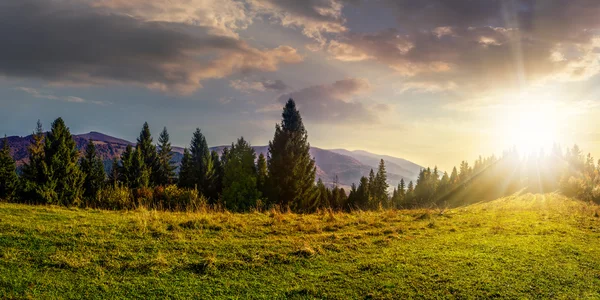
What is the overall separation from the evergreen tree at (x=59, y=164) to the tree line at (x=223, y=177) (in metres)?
0.12

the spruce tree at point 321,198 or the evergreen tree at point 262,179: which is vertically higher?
the evergreen tree at point 262,179

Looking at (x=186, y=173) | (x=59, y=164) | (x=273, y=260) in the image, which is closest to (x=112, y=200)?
(x=273, y=260)

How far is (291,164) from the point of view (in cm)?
3750

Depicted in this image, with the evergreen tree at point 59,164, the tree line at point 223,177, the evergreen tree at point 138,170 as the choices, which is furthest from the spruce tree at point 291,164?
the evergreen tree at point 138,170

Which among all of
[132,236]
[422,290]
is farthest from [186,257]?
[422,290]

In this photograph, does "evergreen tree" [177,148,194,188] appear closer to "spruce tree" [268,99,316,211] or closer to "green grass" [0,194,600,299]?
"spruce tree" [268,99,316,211]

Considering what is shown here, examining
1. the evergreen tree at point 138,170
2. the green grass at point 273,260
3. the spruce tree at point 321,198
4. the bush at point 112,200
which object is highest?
the evergreen tree at point 138,170

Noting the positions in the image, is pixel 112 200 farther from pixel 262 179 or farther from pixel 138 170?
pixel 138 170

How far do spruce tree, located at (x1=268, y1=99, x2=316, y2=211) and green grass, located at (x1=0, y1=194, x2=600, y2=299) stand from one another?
27.0 metres

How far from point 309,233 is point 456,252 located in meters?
3.92

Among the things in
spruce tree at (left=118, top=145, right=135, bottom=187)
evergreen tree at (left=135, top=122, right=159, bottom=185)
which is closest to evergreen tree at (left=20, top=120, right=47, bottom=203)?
spruce tree at (left=118, top=145, right=135, bottom=187)

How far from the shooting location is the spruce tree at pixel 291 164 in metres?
37.6

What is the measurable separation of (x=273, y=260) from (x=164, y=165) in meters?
76.5

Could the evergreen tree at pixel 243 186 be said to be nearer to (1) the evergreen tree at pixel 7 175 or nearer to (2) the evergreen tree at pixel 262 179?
(2) the evergreen tree at pixel 262 179
